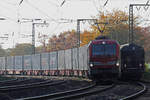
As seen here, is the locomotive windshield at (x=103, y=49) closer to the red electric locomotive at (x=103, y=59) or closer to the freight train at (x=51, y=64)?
the red electric locomotive at (x=103, y=59)

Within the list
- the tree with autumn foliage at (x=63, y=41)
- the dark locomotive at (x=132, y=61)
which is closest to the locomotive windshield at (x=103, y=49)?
the dark locomotive at (x=132, y=61)

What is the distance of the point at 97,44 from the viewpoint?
21922 mm

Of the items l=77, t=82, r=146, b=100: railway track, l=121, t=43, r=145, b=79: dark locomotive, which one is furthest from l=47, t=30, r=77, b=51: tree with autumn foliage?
l=77, t=82, r=146, b=100: railway track

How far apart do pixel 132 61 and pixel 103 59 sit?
4.48 meters

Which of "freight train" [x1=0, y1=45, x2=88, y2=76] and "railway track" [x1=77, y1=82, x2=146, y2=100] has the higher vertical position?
"freight train" [x1=0, y1=45, x2=88, y2=76]

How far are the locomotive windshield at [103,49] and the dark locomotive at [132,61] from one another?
347 centimetres

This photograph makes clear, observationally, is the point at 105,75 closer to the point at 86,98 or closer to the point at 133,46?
the point at 133,46

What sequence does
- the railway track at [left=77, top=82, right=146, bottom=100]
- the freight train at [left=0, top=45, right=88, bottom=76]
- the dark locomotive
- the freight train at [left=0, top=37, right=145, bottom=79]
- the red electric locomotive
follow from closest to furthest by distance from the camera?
1. the railway track at [left=77, top=82, right=146, bottom=100]
2. the red electric locomotive
3. the freight train at [left=0, top=37, right=145, bottom=79]
4. the dark locomotive
5. the freight train at [left=0, top=45, right=88, bottom=76]

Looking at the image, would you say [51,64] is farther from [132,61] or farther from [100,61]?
[100,61]

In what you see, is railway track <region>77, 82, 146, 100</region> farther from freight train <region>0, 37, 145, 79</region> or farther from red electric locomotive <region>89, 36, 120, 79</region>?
freight train <region>0, 37, 145, 79</region>

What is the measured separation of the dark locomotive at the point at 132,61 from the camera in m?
24.8

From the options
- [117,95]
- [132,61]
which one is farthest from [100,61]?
[117,95]

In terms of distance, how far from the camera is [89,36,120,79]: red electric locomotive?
21.2 m

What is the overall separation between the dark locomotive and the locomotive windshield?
3472 mm
